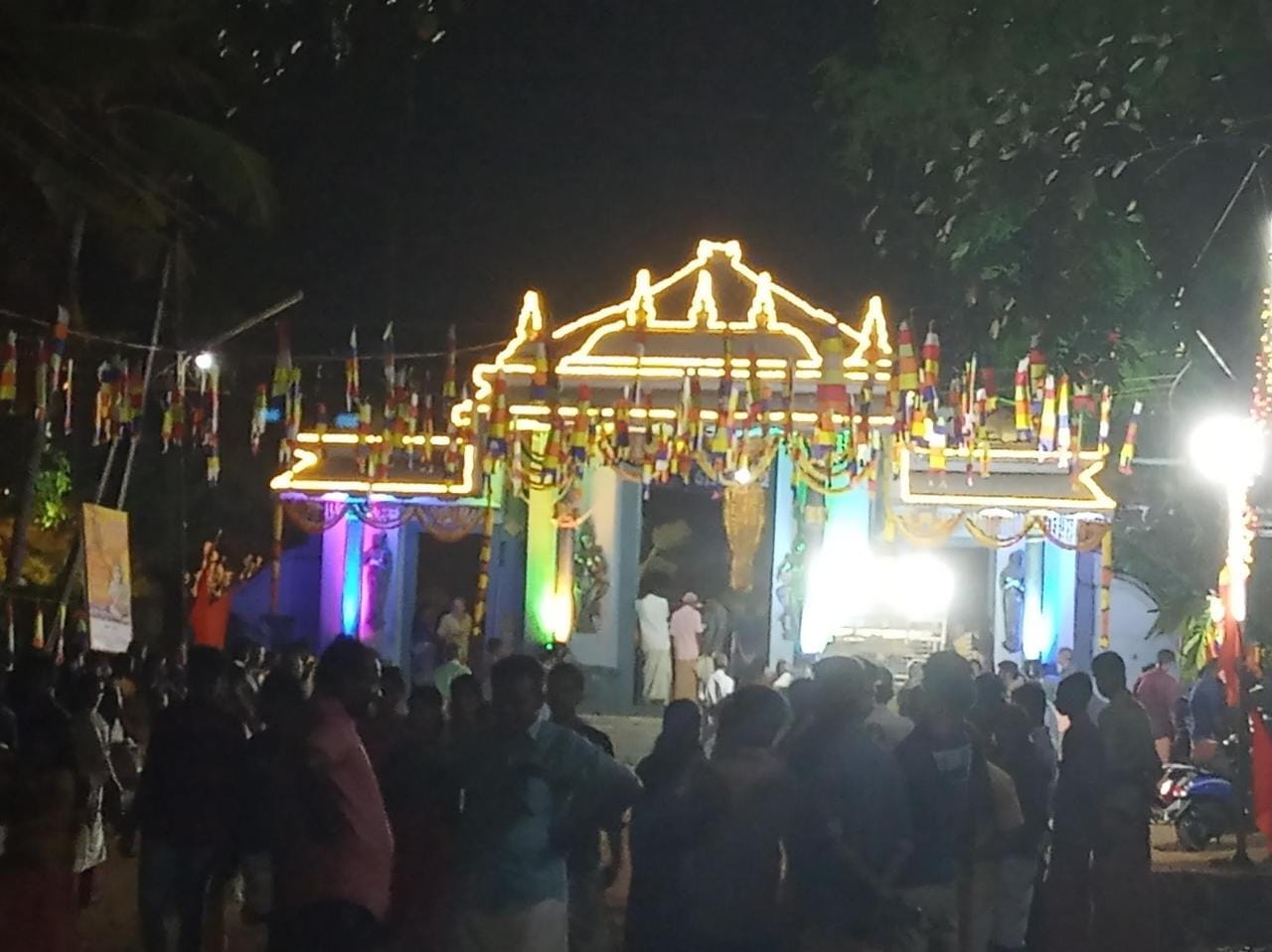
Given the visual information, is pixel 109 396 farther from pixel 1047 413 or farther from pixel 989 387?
pixel 1047 413

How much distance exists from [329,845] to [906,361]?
976cm

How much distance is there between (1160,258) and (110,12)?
956 cm

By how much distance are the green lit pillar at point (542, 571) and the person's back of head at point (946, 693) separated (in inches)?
597

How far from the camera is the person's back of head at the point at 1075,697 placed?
7500 millimetres

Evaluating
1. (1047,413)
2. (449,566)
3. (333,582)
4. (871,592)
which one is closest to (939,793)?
(1047,413)

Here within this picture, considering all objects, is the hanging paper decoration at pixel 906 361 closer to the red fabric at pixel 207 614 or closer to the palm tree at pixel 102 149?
the palm tree at pixel 102 149

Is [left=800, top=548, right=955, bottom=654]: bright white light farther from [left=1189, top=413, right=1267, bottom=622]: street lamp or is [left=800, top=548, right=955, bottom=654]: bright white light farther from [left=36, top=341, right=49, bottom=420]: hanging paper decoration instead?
[left=36, top=341, right=49, bottom=420]: hanging paper decoration

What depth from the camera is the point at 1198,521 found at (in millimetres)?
20375

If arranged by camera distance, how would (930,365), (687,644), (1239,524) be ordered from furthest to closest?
1. (687,644)
2. (930,365)
3. (1239,524)

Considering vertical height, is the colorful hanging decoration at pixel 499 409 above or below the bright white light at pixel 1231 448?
above

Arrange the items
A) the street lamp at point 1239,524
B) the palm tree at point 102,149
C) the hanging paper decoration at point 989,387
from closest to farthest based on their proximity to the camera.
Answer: the street lamp at point 1239,524, the palm tree at point 102,149, the hanging paper decoration at point 989,387

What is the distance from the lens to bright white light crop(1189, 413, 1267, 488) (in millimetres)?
12602

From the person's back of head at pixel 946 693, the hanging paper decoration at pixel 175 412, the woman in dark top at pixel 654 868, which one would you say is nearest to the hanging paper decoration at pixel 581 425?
the hanging paper decoration at pixel 175 412

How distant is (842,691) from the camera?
571cm
